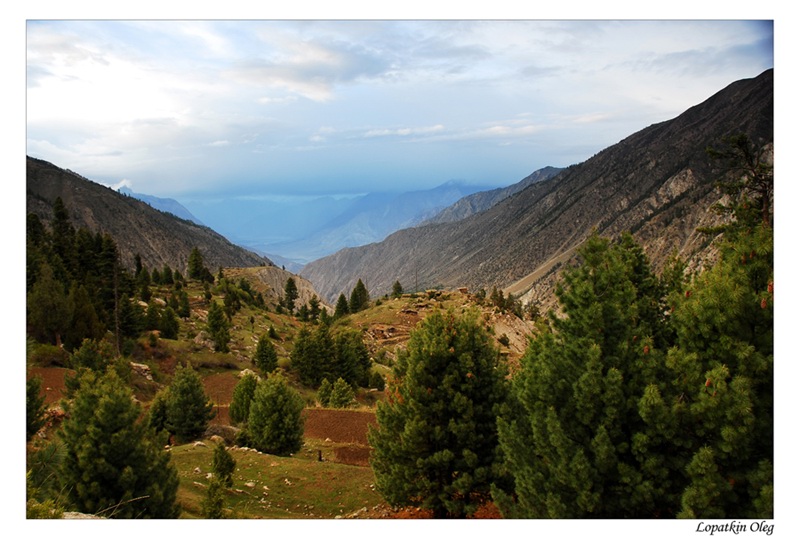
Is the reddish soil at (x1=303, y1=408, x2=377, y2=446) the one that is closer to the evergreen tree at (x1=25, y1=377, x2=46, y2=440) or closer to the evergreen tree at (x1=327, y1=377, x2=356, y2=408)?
the evergreen tree at (x1=327, y1=377, x2=356, y2=408)

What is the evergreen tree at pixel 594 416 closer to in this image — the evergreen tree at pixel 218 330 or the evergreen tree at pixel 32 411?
the evergreen tree at pixel 32 411

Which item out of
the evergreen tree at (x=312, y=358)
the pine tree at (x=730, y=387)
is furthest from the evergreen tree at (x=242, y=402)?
the pine tree at (x=730, y=387)

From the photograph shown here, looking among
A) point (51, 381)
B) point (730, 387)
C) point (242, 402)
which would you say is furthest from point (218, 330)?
point (730, 387)

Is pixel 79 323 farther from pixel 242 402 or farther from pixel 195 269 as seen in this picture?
pixel 195 269

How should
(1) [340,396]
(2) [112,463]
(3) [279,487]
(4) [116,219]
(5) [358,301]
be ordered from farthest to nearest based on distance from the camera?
(4) [116,219], (5) [358,301], (1) [340,396], (3) [279,487], (2) [112,463]
